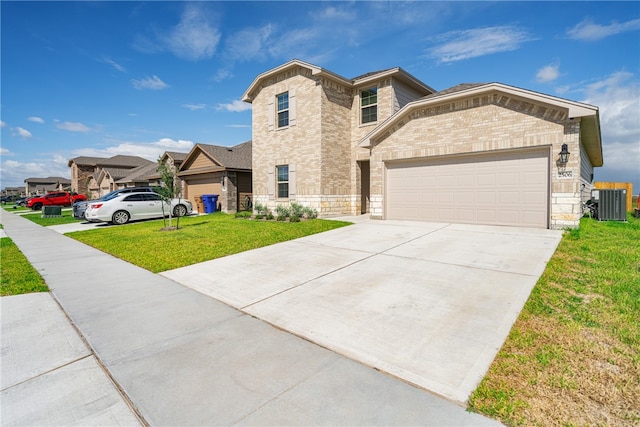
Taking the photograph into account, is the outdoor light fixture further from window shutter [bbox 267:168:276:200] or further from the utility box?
window shutter [bbox 267:168:276:200]

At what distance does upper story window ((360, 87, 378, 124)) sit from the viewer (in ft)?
49.8

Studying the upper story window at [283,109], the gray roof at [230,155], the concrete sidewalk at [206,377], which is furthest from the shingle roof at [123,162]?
the concrete sidewalk at [206,377]

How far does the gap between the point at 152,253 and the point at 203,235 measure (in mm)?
2539

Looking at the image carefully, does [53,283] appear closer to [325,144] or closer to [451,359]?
[451,359]

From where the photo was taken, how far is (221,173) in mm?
20219

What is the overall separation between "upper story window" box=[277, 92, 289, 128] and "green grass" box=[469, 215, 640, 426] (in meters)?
13.6

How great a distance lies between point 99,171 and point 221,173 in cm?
3103

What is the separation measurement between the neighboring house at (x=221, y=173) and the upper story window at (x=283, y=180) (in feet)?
14.2

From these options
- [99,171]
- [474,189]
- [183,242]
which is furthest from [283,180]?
[99,171]

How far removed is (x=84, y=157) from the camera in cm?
4938

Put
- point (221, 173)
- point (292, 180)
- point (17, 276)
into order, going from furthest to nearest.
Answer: point (221, 173)
point (292, 180)
point (17, 276)

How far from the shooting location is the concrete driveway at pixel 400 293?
3.07m

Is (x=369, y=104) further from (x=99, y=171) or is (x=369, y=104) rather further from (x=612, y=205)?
(x=99, y=171)

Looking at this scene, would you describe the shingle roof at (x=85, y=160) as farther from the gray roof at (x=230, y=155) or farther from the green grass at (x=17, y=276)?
the green grass at (x=17, y=276)
